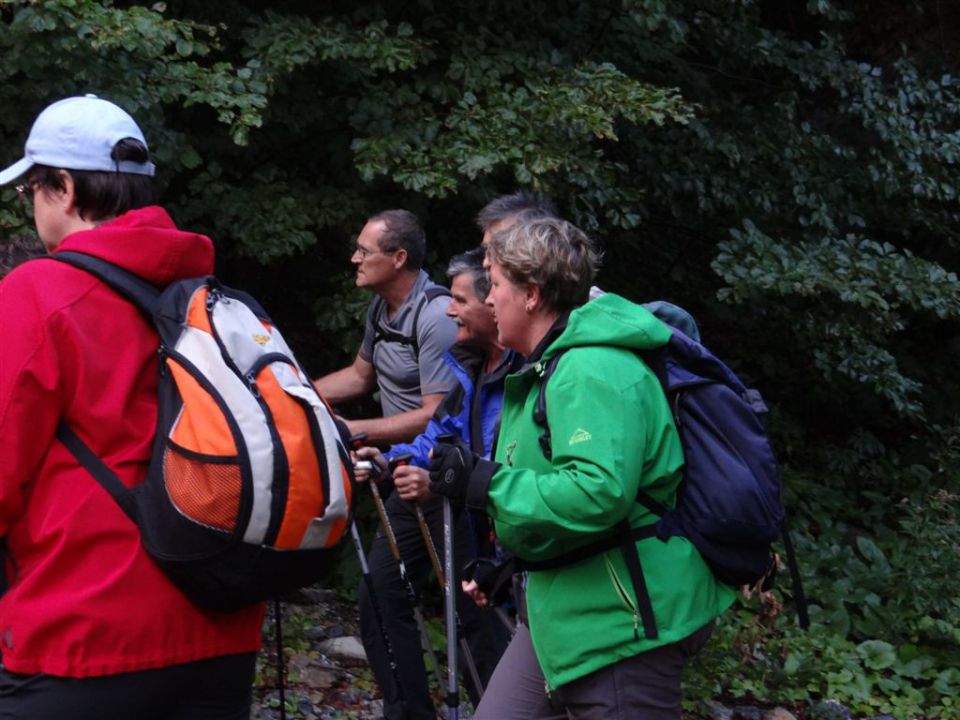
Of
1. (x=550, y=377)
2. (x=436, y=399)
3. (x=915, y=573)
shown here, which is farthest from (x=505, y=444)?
(x=915, y=573)

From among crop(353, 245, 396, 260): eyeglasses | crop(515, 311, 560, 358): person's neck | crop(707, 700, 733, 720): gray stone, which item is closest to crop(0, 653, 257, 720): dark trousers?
crop(515, 311, 560, 358): person's neck

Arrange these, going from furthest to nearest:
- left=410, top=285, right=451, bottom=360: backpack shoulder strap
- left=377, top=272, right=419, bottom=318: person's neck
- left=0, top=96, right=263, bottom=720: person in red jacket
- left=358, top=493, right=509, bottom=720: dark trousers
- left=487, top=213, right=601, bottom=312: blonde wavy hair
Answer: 1. left=377, top=272, right=419, bottom=318: person's neck
2. left=410, top=285, right=451, bottom=360: backpack shoulder strap
3. left=358, top=493, right=509, bottom=720: dark trousers
4. left=487, top=213, right=601, bottom=312: blonde wavy hair
5. left=0, top=96, right=263, bottom=720: person in red jacket

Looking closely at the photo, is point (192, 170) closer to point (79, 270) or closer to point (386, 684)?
point (386, 684)

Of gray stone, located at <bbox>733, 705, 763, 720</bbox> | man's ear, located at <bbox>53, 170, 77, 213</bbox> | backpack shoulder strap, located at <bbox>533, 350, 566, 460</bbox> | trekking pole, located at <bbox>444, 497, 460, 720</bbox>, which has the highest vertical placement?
man's ear, located at <bbox>53, 170, 77, 213</bbox>

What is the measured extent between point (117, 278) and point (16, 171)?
1.24 feet

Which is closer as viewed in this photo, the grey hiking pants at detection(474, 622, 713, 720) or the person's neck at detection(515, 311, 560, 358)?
the grey hiking pants at detection(474, 622, 713, 720)

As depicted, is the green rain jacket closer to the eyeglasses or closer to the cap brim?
the cap brim

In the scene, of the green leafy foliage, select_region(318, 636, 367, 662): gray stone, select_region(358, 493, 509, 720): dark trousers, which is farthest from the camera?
select_region(318, 636, 367, 662): gray stone

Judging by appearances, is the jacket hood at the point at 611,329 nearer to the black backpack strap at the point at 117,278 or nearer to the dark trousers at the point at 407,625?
the black backpack strap at the point at 117,278

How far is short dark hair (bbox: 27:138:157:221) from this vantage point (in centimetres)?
270

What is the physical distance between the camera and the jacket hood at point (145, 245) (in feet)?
8.55

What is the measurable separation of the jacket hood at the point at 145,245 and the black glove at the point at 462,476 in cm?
77

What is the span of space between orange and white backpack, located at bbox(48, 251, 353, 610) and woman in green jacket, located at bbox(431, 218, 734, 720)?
0.47m

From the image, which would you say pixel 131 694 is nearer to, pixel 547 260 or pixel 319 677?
pixel 547 260
